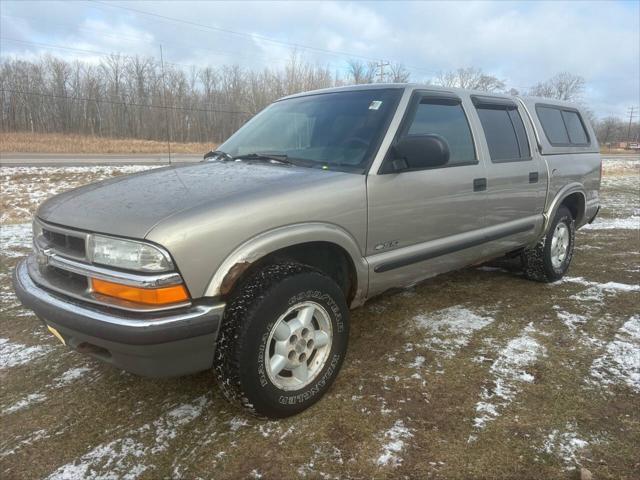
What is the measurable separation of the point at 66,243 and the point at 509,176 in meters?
3.32

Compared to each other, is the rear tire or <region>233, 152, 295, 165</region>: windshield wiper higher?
<region>233, 152, 295, 165</region>: windshield wiper

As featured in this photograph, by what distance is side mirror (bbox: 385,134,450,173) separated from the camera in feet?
9.34

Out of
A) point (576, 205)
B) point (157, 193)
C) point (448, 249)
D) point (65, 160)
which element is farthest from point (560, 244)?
point (65, 160)

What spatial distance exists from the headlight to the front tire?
42cm

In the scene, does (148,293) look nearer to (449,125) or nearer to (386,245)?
(386,245)


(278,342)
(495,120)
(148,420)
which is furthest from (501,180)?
(148,420)

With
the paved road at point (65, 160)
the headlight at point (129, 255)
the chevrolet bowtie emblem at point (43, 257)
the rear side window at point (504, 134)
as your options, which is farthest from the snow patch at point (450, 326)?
the paved road at point (65, 160)

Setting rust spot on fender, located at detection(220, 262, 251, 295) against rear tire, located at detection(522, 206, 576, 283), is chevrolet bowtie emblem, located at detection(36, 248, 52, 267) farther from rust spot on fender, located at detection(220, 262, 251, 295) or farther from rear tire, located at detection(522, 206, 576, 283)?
rear tire, located at detection(522, 206, 576, 283)

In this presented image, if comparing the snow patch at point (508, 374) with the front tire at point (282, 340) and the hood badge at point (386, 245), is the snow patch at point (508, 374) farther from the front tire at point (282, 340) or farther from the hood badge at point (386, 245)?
the hood badge at point (386, 245)

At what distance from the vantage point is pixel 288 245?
2426 mm

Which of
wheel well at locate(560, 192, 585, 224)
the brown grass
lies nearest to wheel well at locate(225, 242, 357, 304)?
wheel well at locate(560, 192, 585, 224)

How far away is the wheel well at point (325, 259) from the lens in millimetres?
2533

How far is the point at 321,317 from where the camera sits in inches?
104

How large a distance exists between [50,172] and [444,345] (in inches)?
530
